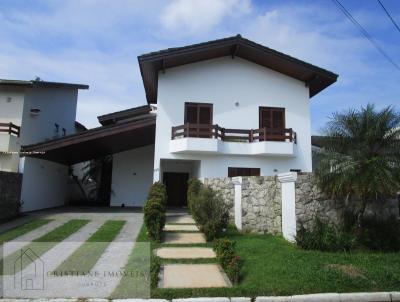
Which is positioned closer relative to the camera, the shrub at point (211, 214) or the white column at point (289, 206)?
the white column at point (289, 206)

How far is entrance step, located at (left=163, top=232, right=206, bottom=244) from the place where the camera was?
10094 mm

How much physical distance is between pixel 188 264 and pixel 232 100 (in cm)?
1136

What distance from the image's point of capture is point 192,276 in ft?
23.1

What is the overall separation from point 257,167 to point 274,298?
1152cm

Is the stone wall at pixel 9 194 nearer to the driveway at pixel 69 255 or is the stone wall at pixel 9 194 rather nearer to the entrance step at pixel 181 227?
the driveway at pixel 69 255

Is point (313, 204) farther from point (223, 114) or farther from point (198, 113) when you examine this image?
point (198, 113)

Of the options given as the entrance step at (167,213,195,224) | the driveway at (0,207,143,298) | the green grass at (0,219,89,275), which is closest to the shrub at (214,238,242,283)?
the driveway at (0,207,143,298)

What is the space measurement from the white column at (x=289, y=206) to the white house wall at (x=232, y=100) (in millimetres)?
6829

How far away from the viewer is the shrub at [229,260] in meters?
6.70

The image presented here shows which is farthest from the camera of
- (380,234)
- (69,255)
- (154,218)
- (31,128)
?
(31,128)

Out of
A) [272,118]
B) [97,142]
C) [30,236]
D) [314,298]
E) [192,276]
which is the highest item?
[272,118]

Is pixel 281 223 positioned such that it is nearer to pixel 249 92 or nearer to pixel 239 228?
pixel 239 228

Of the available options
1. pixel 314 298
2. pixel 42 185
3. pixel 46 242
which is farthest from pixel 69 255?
pixel 42 185

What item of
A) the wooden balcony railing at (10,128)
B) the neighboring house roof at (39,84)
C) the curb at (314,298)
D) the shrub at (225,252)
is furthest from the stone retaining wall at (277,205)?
the neighboring house roof at (39,84)
